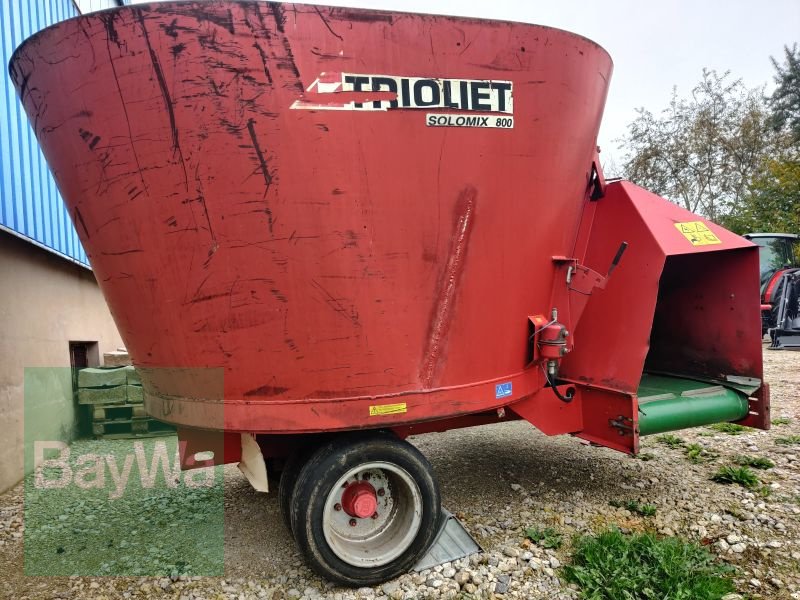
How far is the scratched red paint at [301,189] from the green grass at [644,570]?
0.96m

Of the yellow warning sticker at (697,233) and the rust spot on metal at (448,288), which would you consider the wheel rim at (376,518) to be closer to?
the rust spot on metal at (448,288)

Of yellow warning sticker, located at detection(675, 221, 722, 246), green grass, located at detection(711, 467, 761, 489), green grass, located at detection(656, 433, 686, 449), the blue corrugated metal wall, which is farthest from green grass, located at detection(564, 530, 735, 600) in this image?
the blue corrugated metal wall

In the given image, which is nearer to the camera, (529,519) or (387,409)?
(387,409)

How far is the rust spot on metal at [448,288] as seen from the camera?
2.61m

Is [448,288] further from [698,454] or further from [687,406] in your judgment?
[698,454]

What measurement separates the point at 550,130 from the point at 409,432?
1805 millimetres

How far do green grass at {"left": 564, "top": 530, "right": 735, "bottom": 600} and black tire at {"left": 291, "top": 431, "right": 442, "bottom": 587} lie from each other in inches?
31.3

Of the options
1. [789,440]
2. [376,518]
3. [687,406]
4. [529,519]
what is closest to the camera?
[376,518]

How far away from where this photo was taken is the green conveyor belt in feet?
11.3

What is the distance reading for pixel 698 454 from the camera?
4465 mm

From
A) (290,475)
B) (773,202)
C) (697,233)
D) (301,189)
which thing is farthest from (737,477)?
(773,202)

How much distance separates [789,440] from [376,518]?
13.3 feet

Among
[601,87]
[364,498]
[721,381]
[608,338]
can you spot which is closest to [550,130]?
[601,87]

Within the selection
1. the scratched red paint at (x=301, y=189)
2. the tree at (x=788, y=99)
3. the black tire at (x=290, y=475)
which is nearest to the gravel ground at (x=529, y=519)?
the black tire at (x=290, y=475)
